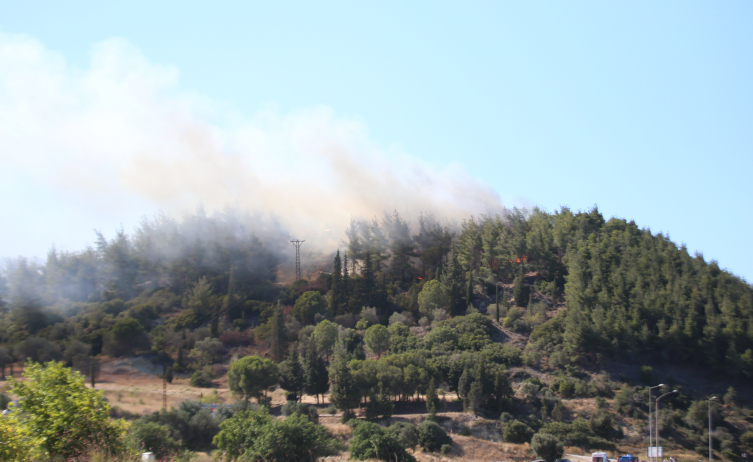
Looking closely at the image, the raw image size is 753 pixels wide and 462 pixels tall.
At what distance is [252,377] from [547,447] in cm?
3063

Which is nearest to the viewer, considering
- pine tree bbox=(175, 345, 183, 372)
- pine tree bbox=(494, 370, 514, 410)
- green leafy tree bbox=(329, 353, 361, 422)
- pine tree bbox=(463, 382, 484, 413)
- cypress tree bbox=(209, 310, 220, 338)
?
green leafy tree bbox=(329, 353, 361, 422)

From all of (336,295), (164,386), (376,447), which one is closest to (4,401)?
(164,386)

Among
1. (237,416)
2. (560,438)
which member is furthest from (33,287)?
(560,438)

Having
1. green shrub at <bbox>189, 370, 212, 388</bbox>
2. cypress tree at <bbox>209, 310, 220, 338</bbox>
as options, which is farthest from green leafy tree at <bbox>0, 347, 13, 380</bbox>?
cypress tree at <bbox>209, 310, 220, 338</bbox>

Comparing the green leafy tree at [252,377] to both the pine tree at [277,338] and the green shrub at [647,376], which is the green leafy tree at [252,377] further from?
the green shrub at [647,376]

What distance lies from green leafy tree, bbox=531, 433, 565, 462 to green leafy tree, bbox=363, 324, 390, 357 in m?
27.8

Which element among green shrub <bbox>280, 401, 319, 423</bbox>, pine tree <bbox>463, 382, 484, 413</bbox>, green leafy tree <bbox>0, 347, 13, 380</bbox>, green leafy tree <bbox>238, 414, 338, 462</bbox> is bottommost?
green shrub <bbox>280, 401, 319, 423</bbox>

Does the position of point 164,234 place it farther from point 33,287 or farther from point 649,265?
point 649,265

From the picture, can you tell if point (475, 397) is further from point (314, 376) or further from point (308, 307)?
point (308, 307)

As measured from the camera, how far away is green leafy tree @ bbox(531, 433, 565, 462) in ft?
Answer: 164

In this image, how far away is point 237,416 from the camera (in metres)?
36.0

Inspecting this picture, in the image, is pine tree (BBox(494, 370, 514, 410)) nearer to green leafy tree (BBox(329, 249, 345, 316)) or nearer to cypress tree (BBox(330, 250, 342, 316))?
green leafy tree (BBox(329, 249, 345, 316))

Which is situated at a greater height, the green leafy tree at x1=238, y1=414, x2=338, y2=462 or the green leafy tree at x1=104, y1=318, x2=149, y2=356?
the green leafy tree at x1=104, y1=318, x2=149, y2=356

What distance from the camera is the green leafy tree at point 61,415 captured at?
17.1 metres
